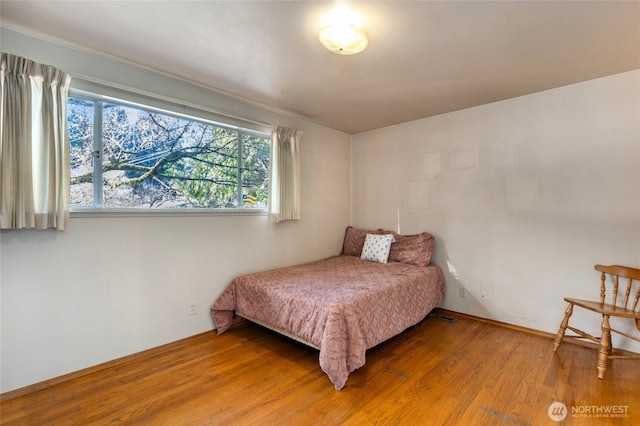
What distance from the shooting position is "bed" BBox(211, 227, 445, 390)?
2.09 meters

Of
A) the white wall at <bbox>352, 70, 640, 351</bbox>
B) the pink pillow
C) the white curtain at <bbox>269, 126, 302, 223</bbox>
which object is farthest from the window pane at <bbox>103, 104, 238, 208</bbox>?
the white wall at <bbox>352, 70, 640, 351</bbox>

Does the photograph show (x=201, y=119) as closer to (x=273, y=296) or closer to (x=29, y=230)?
(x=29, y=230)

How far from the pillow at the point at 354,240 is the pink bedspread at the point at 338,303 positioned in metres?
0.60

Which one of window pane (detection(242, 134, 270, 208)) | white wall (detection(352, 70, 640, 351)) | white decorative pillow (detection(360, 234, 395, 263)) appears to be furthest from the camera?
white decorative pillow (detection(360, 234, 395, 263))

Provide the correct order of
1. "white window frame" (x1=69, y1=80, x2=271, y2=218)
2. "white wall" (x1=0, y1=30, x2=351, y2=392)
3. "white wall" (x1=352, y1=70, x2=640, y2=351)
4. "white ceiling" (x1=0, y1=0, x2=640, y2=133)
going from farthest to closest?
1. "white wall" (x1=352, y1=70, x2=640, y2=351)
2. "white window frame" (x1=69, y1=80, x2=271, y2=218)
3. "white wall" (x1=0, y1=30, x2=351, y2=392)
4. "white ceiling" (x1=0, y1=0, x2=640, y2=133)

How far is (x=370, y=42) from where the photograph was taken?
80.0 inches

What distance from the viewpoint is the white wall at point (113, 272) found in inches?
76.1

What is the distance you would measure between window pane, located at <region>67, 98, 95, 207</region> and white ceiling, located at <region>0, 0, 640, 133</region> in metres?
0.43

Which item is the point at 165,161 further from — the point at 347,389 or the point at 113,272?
the point at 347,389

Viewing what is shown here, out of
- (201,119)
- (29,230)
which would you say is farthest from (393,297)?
(29,230)

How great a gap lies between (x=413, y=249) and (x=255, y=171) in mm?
2061

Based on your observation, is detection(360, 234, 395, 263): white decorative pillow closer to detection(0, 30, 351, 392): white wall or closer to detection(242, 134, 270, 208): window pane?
detection(0, 30, 351, 392): white wall

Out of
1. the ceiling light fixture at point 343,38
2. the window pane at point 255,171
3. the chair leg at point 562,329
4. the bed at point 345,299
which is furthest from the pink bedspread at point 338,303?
the ceiling light fixture at point 343,38

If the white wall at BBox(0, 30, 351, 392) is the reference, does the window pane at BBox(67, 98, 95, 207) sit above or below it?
above
